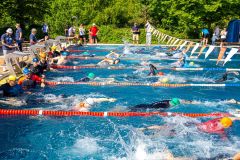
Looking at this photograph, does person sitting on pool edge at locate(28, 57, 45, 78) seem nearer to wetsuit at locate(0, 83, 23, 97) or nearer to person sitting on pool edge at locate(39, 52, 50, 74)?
person sitting on pool edge at locate(39, 52, 50, 74)

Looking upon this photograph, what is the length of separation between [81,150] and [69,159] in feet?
1.43

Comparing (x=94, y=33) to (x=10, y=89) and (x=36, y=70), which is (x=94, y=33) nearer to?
(x=36, y=70)

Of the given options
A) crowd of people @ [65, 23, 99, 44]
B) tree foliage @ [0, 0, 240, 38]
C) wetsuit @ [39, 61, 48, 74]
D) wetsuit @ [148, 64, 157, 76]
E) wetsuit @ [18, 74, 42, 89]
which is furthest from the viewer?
tree foliage @ [0, 0, 240, 38]

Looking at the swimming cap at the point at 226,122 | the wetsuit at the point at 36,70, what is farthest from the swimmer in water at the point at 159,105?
the wetsuit at the point at 36,70

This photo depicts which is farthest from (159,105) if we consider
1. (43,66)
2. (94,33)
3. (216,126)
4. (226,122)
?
(94,33)

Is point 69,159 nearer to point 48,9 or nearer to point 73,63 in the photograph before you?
point 73,63

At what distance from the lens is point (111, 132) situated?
8.18 metres

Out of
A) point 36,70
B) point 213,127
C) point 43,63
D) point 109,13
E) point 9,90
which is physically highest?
point 109,13

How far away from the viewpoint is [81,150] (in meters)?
7.17

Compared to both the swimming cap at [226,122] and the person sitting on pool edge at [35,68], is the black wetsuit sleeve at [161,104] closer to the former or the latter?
the swimming cap at [226,122]

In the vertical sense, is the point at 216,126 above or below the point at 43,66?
below

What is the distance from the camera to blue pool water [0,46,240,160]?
23.1ft

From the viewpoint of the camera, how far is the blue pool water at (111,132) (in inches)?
278

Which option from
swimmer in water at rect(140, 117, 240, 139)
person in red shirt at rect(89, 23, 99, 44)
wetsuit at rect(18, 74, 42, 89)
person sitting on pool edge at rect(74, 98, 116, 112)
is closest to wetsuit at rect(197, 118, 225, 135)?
swimmer in water at rect(140, 117, 240, 139)
